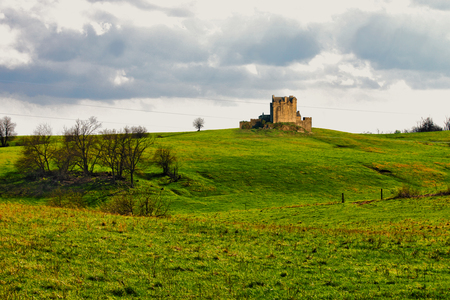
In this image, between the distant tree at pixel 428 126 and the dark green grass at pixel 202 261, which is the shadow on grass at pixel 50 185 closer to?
the dark green grass at pixel 202 261

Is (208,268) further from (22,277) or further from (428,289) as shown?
(428,289)

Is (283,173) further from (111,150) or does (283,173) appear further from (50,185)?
(50,185)

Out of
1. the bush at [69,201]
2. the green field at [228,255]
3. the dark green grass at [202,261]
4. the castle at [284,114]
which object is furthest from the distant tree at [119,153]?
the castle at [284,114]

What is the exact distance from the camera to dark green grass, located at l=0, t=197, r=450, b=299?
35.1ft

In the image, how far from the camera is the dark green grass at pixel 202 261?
35.1ft

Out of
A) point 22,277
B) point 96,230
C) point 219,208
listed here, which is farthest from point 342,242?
point 219,208

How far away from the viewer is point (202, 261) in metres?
14.3

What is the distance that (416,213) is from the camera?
34.7m

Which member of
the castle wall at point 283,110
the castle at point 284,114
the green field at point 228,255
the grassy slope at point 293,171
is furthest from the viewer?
the castle wall at point 283,110

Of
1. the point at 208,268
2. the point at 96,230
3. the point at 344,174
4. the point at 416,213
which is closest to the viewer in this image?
the point at 208,268

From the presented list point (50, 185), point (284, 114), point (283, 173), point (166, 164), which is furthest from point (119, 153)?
point (284, 114)

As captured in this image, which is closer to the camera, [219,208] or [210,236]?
[210,236]

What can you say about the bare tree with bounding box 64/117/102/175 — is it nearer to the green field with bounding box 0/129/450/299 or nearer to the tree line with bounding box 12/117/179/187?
the tree line with bounding box 12/117/179/187

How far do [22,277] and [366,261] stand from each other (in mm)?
13633
